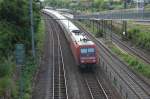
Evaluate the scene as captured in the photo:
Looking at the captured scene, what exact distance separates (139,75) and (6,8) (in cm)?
1585

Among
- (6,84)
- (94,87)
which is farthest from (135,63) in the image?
(6,84)

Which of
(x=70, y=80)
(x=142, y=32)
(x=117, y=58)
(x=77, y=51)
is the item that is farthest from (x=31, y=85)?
(x=142, y=32)

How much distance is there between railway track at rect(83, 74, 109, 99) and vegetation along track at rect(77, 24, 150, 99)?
275 centimetres

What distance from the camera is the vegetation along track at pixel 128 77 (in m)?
34.3

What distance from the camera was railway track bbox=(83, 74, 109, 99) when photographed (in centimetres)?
3284

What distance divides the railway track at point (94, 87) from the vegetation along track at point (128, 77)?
9.04 feet

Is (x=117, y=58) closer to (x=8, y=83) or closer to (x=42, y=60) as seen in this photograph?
(x=42, y=60)

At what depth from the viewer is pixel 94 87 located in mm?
35938

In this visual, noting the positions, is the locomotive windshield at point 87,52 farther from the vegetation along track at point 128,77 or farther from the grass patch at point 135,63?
the grass patch at point 135,63

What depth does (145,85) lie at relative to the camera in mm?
36656

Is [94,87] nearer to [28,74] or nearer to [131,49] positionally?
[28,74]

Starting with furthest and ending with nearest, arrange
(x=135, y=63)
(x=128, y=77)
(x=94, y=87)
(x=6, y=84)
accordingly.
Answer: (x=135, y=63) → (x=128, y=77) → (x=94, y=87) → (x=6, y=84)

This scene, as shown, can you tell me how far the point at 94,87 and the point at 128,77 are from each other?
18.1ft

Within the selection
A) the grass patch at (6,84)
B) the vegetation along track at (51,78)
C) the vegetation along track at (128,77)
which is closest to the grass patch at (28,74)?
the vegetation along track at (51,78)
